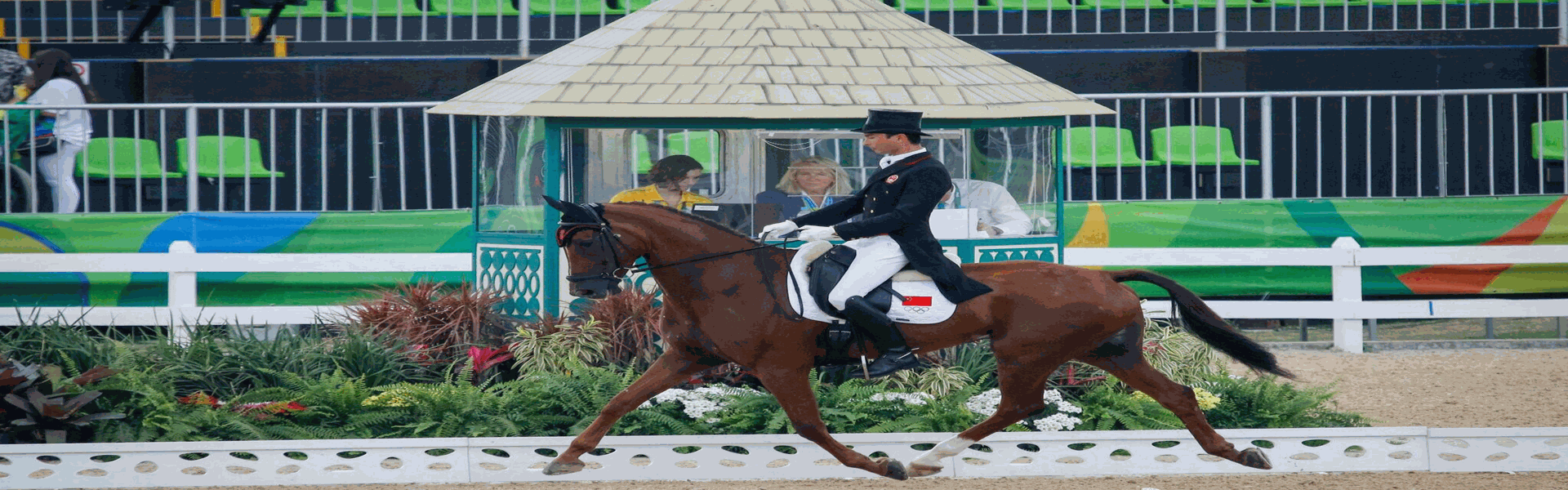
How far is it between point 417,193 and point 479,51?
1894 millimetres

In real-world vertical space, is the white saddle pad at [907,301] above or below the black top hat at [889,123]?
below

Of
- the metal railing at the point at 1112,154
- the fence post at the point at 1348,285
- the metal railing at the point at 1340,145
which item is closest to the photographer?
the fence post at the point at 1348,285

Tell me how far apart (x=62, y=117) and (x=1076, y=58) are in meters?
8.94

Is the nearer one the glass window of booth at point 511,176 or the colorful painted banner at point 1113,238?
the glass window of booth at point 511,176

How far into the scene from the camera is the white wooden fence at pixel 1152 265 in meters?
11.2

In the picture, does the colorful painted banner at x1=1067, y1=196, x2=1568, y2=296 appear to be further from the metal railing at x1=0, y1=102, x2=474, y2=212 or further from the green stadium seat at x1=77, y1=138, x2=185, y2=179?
the green stadium seat at x1=77, y1=138, x2=185, y2=179

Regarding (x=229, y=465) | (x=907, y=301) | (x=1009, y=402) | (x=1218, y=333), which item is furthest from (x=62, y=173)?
(x=1218, y=333)

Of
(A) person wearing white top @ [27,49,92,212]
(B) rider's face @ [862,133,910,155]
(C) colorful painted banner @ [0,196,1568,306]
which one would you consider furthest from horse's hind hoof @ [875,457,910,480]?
(A) person wearing white top @ [27,49,92,212]

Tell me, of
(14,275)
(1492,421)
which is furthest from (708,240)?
(14,275)

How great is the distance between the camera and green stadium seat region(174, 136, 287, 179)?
1261 centimetres

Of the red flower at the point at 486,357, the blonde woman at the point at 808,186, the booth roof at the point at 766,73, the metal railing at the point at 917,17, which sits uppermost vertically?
the metal railing at the point at 917,17

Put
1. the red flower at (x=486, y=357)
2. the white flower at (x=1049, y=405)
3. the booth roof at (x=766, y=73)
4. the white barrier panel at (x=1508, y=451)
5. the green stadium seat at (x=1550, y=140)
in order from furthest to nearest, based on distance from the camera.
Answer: the green stadium seat at (x=1550, y=140), the booth roof at (x=766, y=73), the red flower at (x=486, y=357), the white flower at (x=1049, y=405), the white barrier panel at (x=1508, y=451)

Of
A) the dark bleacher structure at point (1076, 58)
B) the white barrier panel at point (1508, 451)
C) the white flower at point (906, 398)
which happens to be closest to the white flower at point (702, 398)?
the white flower at point (906, 398)

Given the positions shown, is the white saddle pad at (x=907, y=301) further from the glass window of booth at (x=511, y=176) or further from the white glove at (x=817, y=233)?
the glass window of booth at (x=511, y=176)
